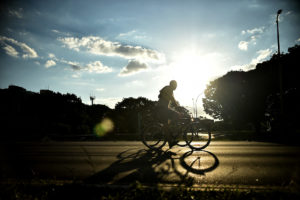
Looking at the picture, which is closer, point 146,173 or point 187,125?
point 146,173

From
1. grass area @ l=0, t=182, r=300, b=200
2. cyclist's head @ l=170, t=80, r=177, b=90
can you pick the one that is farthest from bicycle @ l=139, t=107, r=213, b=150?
grass area @ l=0, t=182, r=300, b=200

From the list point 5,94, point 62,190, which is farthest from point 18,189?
point 5,94

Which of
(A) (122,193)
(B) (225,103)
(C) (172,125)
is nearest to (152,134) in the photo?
(C) (172,125)

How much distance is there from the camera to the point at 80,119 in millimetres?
40750

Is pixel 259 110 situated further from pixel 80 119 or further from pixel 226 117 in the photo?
pixel 80 119

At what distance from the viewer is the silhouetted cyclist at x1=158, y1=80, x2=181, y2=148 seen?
23.0 ft

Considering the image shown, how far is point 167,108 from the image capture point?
706 centimetres

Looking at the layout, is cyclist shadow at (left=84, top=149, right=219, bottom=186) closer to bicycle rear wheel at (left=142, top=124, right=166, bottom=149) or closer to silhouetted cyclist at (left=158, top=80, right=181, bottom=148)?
silhouetted cyclist at (left=158, top=80, right=181, bottom=148)

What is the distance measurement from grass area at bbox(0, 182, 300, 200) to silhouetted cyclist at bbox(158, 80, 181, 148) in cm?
430

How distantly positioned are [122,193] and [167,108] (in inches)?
185

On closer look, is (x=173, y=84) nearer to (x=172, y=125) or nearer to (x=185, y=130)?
(x=172, y=125)

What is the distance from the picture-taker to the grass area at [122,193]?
7.89ft

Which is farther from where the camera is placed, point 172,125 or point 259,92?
point 259,92

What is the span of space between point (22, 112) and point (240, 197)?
48231mm
